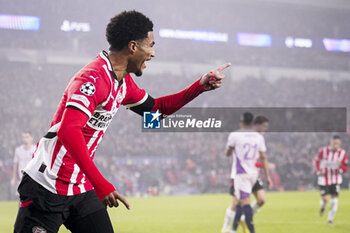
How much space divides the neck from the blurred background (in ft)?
52.5

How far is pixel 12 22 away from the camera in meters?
26.0

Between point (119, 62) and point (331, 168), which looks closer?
point (119, 62)

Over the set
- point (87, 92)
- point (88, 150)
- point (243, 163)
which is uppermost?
point (87, 92)

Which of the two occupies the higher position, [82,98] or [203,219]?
[82,98]

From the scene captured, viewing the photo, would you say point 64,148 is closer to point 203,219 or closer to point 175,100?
point 175,100

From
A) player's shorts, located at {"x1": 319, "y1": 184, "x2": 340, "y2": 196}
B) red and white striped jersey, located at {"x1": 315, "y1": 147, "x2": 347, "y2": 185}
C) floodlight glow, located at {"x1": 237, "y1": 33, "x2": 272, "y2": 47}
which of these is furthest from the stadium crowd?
player's shorts, located at {"x1": 319, "y1": 184, "x2": 340, "y2": 196}

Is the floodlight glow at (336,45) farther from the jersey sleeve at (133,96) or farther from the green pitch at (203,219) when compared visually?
the jersey sleeve at (133,96)

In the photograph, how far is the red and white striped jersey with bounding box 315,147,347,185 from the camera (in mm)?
10828

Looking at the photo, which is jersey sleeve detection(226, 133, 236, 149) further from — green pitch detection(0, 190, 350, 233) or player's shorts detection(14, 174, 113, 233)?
player's shorts detection(14, 174, 113, 233)

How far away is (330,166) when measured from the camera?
36.3 ft

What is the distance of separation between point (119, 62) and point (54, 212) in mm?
977

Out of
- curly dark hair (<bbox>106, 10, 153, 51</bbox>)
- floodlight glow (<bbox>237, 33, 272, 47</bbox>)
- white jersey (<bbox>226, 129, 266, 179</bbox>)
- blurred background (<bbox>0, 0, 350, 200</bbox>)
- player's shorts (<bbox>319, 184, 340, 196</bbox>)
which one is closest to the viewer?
curly dark hair (<bbox>106, 10, 153, 51</bbox>)

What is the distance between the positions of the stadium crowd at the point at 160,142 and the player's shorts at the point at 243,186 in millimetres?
12466

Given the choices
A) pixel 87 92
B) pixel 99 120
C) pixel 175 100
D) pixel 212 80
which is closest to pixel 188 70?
pixel 175 100
